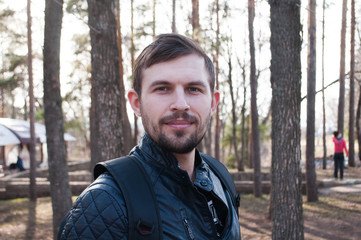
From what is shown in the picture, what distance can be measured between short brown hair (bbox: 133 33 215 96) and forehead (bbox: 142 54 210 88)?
2 cm

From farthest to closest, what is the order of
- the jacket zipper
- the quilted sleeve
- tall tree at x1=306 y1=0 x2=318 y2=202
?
tall tree at x1=306 y1=0 x2=318 y2=202 < the jacket zipper < the quilted sleeve

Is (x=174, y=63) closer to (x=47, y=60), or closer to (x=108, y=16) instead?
(x=108, y=16)

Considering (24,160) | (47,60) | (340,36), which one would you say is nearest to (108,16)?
(47,60)

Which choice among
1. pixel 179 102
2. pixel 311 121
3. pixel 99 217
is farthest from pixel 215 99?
pixel 311 121

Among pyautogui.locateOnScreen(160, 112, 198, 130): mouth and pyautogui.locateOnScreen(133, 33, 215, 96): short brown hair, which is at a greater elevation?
pyautogui.locateOnScreen(133, 33, 215, 96): short brown hair

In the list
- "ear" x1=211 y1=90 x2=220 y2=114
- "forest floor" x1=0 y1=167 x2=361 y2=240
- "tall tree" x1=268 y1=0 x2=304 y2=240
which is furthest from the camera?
"forest floor" x1=0 y1=167 x2=361 y2=240

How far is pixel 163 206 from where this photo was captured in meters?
1.37

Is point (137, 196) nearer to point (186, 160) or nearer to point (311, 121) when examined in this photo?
Result: point (186, 160)

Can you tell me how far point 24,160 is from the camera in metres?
24.0

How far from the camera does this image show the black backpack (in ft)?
3.96

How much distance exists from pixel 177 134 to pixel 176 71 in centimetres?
29

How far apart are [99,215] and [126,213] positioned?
3.9 inches

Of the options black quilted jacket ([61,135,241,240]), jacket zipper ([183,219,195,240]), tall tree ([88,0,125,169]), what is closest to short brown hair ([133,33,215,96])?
black quilted jacket ([61,135,241,240])

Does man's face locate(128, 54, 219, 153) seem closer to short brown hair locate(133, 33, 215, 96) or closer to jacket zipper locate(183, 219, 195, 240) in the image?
short brown hair locate(133, 33, 215, 96)
